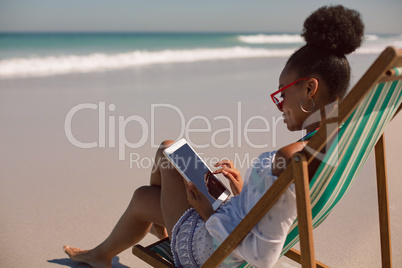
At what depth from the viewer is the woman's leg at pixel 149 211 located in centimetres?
231

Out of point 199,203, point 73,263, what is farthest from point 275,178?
point 73,263

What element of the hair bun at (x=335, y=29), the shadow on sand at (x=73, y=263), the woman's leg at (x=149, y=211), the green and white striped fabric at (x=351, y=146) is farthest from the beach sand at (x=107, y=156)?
the hair bun at (x=335, y=29)

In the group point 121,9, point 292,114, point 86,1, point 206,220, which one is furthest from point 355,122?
point 121,9

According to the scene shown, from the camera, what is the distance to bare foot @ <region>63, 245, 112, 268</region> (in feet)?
9.37

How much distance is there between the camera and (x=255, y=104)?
24.4 ft

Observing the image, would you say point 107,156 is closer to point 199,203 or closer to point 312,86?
point 199,203

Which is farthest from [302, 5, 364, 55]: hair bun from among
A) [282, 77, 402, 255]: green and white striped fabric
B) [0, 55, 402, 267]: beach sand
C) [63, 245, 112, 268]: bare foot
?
[63, 245, 112, 268]: bare foot

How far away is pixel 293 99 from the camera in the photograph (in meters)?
2.09

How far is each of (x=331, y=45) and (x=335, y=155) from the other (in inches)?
22.1

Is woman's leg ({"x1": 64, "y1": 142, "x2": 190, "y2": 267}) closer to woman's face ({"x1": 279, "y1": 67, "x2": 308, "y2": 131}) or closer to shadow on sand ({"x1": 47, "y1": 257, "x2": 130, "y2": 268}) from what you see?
shadow on sand ({"x1": 47, "y1": 257, "x2": 130, "y2": 268})

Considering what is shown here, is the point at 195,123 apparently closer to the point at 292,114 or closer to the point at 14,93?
the point at 14,93

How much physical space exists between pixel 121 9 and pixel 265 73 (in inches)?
1584

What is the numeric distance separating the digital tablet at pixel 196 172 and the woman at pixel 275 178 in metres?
0.09

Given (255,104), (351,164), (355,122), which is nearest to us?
(355,122)
